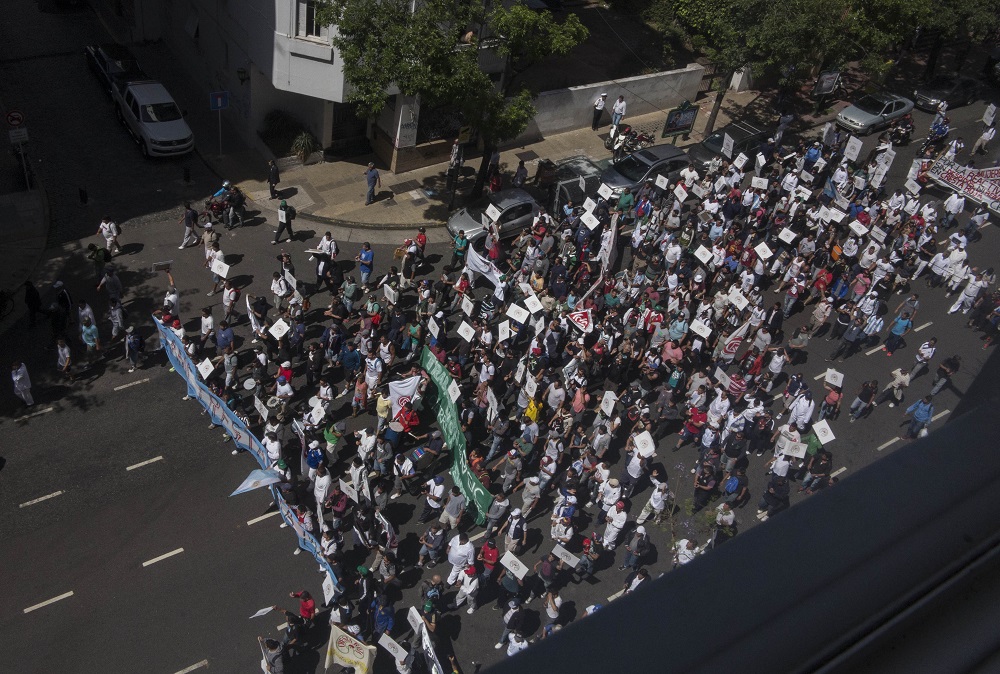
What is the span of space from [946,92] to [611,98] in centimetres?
1737

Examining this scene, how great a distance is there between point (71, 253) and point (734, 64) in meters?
24.1

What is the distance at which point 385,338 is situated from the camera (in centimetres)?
2128

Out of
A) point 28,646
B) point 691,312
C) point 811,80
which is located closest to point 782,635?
point 28,646

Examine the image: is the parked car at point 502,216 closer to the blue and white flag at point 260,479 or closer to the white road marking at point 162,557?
the blue and white flag at point 260,479

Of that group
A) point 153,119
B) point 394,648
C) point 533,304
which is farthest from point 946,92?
point 394,648

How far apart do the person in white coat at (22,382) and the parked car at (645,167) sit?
18.5 m

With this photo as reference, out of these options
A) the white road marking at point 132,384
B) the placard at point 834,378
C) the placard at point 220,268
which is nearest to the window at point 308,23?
the placard at point 220,268

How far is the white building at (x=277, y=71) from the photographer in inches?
1065

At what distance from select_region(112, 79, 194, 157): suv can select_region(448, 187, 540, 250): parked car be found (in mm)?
10076

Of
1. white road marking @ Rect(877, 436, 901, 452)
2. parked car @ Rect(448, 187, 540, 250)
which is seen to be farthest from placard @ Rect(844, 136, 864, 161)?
white road marking @ Rect(877, 436, 901, 452)

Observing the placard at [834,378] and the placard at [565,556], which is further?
the placard at [834,378]

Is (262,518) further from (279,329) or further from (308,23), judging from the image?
(308,23)

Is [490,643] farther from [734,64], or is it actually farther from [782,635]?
[734,64]

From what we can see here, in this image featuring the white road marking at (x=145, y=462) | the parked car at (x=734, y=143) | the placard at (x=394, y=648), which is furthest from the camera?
the parked car at (x=734, y=143)
